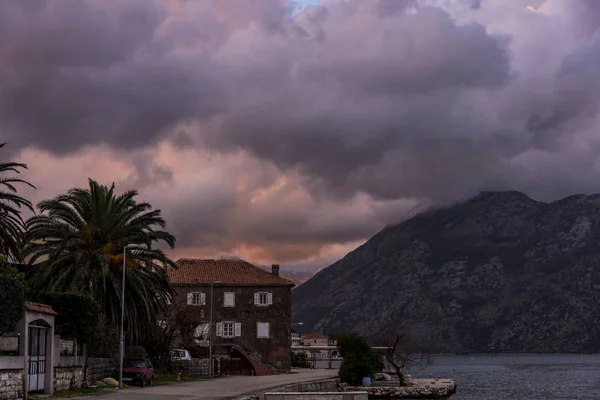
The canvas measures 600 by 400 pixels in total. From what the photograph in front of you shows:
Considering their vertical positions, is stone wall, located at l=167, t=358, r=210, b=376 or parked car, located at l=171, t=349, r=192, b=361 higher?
parked car, located at l=171, t=349, r=192, b=361

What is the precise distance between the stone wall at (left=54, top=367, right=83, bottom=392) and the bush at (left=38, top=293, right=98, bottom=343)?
185cm

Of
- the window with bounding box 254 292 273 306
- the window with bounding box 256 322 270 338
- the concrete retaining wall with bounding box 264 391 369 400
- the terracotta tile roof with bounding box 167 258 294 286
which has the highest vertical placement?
the terracotta tile roof with bounding box 167 258 294 286

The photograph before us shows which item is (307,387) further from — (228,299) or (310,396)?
(228,299)

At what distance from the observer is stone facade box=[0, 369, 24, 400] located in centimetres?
3391

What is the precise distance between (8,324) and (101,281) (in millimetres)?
19798

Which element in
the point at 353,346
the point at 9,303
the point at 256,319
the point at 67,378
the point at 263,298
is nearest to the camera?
the point at 9,303

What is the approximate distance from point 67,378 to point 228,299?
44.7m

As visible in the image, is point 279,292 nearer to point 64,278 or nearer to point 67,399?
point 64,278

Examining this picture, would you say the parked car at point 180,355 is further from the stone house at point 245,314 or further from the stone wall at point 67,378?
the stone wall at point 67,378

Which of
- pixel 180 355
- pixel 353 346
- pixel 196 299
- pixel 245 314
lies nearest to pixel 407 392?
pixel 353 346

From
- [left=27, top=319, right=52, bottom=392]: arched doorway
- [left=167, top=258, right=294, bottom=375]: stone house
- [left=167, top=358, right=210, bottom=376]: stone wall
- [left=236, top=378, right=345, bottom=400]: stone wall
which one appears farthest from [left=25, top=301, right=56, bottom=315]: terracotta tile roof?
[left=167, top=258, right=294, bottom=375]: stone house

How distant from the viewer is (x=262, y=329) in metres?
87.4

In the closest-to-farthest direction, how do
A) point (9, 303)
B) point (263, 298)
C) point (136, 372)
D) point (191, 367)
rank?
point (9, 303) < point (136, 372) < point (191, 367) < point (263, 298)

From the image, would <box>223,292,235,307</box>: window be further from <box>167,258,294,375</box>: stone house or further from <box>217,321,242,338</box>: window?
<box>217,321,242,338</box>: window
